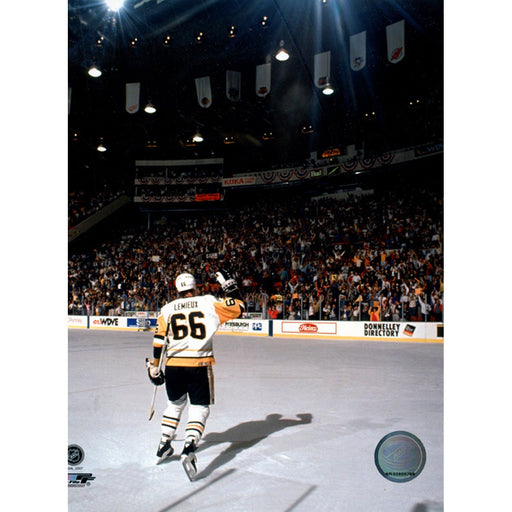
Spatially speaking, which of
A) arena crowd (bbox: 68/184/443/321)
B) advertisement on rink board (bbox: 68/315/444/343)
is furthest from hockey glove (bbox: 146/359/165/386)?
advertisement on rink board (bbox: 68/315/444/343)

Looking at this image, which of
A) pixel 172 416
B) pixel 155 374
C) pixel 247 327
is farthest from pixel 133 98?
pixel 172 416

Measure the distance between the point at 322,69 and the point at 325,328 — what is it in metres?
8.95

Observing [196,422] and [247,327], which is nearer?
[196,422]

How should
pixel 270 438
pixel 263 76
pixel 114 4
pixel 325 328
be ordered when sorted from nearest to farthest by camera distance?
1. pixel 270 438
2. pixel 114 4
3. pixel 325 328
4. pixel 263 76

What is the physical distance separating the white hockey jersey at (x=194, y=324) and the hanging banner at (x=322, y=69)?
13344 mm

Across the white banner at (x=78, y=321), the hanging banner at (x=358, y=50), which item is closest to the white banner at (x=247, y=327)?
the white banner at (x=78, y=321)

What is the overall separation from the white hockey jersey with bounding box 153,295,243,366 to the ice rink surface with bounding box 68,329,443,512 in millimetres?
836

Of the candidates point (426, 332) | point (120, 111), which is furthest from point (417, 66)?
point (120, 111)

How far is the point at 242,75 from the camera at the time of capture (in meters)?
19.0

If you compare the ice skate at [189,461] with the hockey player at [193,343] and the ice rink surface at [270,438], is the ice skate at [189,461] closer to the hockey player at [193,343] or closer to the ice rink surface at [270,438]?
the ice rink surface at [270,438]

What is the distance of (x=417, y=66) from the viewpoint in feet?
59.1

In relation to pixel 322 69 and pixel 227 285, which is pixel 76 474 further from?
pixel 322 69

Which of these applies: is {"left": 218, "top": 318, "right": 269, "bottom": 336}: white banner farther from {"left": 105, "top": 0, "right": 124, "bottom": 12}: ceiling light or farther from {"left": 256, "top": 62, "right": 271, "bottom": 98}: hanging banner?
{"left": 105, "top": 0, "right": 124, "bottom": 12}: ceiling light

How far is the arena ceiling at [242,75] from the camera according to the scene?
13.5 meters
